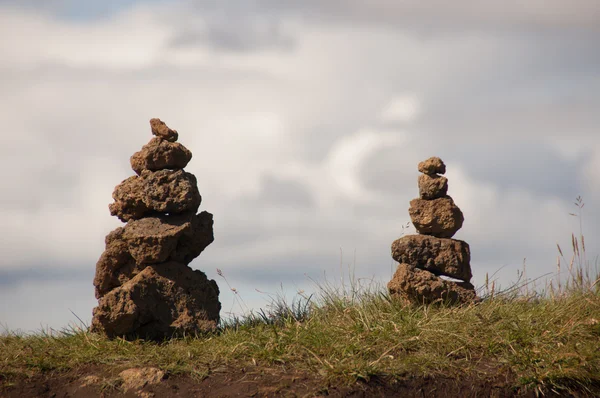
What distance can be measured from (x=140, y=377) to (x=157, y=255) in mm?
1909

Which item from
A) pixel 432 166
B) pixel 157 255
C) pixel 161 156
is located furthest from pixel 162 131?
pixel 432 166

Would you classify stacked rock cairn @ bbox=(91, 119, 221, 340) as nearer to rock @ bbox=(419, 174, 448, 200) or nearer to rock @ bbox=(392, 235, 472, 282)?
rock @ bbox=(392, 235, 472, 282)

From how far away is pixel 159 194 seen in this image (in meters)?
9.20

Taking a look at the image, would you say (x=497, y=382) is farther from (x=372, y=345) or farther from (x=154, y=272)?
(x=154, y=272)

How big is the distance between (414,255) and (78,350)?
4601 mm

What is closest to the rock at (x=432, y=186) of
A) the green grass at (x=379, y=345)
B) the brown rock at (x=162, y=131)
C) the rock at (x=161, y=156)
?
the green grass at (x=379, y=345)

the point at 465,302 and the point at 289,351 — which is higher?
the point at 465,302

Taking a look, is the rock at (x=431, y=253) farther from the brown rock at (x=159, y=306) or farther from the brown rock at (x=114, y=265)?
the brown rock at (x=114, y=265)

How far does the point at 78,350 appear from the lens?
8.78 metres

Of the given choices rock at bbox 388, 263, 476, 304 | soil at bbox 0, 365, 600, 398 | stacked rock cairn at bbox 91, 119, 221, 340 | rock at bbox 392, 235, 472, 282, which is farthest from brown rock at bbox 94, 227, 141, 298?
rock at bbox 392, 235, 472, 282

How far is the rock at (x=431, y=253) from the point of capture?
9539mm

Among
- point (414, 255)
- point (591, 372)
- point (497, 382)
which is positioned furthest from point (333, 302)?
point (591, 372)

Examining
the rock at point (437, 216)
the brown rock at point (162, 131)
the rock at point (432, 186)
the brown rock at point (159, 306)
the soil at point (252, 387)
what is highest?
the brown rock at point (162, 131)

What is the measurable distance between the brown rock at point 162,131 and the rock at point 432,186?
3551 millimetres
